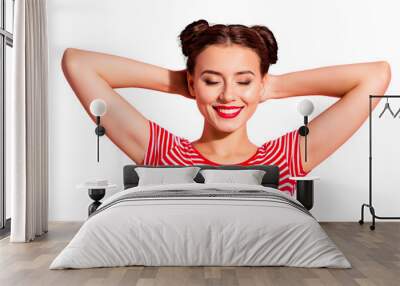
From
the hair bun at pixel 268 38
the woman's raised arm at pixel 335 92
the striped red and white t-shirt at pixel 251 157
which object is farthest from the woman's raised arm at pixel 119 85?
the woman's raised arm at pixel 335 92

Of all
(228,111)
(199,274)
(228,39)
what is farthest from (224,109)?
(199,274)

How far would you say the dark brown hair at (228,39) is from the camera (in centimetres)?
673

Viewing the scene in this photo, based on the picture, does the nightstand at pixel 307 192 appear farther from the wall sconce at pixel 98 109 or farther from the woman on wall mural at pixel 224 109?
the wall sconce at pixel 98 109

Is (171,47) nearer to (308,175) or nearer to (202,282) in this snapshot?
(308,175)

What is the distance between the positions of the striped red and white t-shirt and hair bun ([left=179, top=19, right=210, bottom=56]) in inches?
39.1

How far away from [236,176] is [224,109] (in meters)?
0.92

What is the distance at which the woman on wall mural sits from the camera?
675cm

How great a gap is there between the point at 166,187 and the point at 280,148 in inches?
83.2

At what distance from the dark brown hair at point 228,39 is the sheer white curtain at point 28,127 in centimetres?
170

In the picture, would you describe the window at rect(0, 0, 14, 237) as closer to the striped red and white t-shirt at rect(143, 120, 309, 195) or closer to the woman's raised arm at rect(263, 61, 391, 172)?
the striped red and white t-shirt at rect(143, 120, 309, 195)

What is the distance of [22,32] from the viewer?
18.3 feet

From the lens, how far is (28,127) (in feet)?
18.5

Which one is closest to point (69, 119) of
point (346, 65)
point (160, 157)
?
point (160, 157)

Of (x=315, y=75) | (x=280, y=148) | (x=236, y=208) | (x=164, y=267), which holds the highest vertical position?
(x=315, y=75)
